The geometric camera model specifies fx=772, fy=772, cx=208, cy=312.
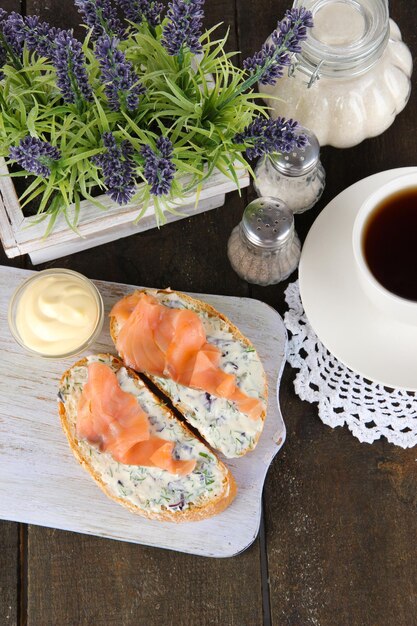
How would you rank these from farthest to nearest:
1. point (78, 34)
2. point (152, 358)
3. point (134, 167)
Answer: point (78, 34)
point (152, 358)
point (134, 167)

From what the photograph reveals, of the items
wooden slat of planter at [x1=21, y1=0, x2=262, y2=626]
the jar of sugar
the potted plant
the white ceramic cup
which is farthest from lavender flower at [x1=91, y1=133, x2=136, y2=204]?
wooden slat of planter at [x1=21, y1=0, x2=262, y2=626]

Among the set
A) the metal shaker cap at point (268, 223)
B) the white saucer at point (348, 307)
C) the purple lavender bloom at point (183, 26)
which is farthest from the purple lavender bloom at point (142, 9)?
the white saucer at point (348, 307)

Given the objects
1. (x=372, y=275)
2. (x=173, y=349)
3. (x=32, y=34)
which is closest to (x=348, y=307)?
(x=372, y=275)

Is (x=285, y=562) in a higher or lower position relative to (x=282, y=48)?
lower

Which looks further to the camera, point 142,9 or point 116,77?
point 142,9

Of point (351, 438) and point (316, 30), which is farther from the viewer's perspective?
point (351, 438)

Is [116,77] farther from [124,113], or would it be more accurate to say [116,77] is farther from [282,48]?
[282,48]

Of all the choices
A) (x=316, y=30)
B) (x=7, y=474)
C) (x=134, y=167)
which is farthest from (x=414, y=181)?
(x=7, y=474)

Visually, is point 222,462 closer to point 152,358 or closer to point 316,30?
point 152,358
